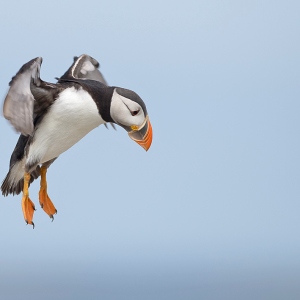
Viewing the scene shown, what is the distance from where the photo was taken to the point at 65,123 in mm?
13734

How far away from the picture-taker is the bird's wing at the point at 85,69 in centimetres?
1556

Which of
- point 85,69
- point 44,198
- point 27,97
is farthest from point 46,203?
point 27,97

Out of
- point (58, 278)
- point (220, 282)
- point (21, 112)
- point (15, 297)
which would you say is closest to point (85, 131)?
point (21, 112)

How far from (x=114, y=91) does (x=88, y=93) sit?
1.22 feet

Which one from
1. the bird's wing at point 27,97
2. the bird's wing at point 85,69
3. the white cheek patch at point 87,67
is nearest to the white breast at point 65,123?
the bird's wing at point 27,97

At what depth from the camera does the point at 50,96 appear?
1376cm

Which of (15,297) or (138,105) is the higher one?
(15,297)

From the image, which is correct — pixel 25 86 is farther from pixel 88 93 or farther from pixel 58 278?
pixel 58 278

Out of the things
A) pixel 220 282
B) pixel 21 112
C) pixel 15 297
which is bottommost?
pixel 21 112

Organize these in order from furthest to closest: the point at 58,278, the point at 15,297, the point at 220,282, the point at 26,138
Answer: the point at 58,278 < the point at 220,282 < the point at 15,297 < the point at 26,138

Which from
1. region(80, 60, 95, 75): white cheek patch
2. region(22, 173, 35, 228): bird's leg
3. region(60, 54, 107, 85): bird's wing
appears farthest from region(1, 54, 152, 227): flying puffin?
region(80, 60, 95, 75): white cheek patch

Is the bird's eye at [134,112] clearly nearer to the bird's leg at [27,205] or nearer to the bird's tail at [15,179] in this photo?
the bird's leg at [27,205]

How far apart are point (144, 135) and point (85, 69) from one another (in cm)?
277

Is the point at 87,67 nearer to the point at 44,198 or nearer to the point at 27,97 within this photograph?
the point at 44,198
